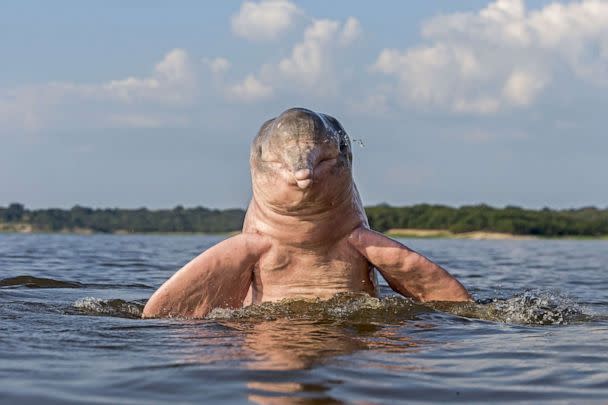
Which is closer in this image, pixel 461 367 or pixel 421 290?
pixel 461 367

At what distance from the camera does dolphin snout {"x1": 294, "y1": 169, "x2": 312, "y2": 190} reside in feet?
24.2

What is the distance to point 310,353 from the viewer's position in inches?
230

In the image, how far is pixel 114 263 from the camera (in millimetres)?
19906

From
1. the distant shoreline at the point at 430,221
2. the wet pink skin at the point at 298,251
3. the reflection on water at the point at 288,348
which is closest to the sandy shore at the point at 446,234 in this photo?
the distant shoreline at the point at 430,221

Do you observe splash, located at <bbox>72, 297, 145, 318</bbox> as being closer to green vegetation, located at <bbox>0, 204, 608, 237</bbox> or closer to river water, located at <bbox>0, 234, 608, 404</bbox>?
river water, located at <bbox>0, 234, 608, 404</bbox>

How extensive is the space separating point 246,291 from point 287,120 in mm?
1866

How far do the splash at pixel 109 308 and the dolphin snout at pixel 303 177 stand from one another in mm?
2043

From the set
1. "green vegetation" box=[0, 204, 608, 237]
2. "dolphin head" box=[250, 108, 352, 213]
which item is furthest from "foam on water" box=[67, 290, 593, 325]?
"green vegetation" box=[0, 204, 608, 237]

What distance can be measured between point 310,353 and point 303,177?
74.4 inches

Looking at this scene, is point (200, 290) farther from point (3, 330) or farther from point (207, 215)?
point (207, 215)

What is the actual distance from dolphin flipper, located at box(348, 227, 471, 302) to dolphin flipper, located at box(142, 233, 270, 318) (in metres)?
0.88

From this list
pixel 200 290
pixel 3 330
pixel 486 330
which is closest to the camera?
pixel 3 330

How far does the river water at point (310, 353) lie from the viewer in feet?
15.8

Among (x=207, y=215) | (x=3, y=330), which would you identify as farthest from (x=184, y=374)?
(x=207, y=215)
